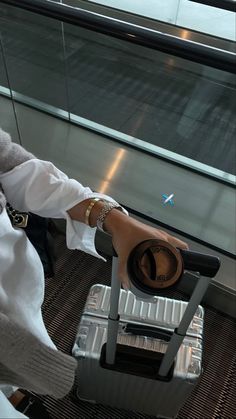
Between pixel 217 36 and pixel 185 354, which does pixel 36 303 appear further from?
pixel 217 36

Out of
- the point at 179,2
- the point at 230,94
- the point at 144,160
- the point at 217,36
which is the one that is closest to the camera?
the point at 230,94

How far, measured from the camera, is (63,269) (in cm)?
182

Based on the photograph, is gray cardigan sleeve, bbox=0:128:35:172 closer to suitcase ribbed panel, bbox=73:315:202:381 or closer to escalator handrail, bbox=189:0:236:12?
suitcase ribbed panel, bbox=73:315:202:381

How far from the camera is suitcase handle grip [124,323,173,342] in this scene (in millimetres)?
1176

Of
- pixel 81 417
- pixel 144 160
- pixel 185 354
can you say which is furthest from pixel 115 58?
pixel 81 417

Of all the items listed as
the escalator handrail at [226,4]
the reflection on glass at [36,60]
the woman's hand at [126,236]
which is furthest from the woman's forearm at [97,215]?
the reflection on glass at [36,60]

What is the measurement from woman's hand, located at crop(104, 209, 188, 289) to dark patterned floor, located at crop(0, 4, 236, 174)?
974 mm

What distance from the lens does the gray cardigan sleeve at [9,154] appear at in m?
0.87

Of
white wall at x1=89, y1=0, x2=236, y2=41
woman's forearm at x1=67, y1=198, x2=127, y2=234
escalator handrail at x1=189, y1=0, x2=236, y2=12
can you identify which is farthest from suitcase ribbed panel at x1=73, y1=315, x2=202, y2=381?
white wall at x1=89, y1=0, x2=236, y2=41

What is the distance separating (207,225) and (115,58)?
86cm

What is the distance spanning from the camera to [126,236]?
2.54 feet

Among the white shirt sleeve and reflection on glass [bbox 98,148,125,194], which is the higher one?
the white shirt sleeve

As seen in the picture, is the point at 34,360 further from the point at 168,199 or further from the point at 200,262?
the point at 168,199

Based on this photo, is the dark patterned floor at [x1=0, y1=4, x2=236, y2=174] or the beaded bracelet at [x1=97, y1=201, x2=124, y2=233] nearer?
the beaded bracelet at [x1=97, y1=201, x2=124, y2=233]
